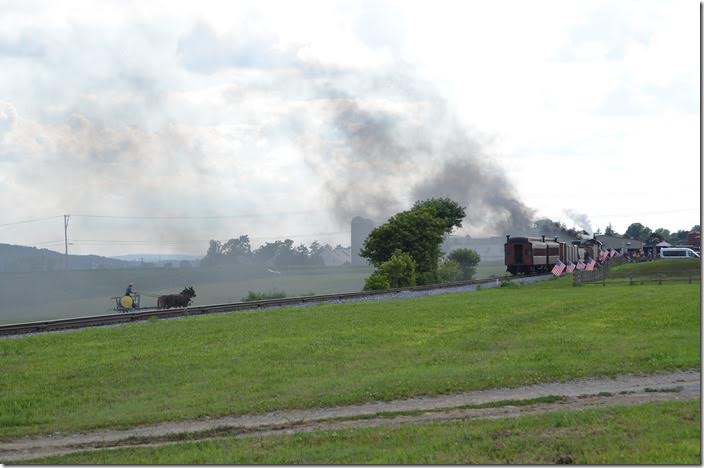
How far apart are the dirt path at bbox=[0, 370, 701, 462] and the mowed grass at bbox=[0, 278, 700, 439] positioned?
0.55 metres

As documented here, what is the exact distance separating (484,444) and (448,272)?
Answer: 66984mm

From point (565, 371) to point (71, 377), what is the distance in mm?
11049

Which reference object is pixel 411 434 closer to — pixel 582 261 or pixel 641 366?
pixel 641 366

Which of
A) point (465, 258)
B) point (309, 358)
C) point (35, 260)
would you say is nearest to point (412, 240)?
point (465, 258)

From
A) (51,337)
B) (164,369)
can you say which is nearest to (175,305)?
(51,337)

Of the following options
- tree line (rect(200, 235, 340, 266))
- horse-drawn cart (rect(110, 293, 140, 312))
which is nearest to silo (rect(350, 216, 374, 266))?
tree line (rect(200, 235, 340, 266))

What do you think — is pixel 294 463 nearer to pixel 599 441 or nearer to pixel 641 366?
pixel 599 441

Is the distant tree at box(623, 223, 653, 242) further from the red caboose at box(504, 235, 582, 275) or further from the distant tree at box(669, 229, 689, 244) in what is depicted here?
the red caboose at box(504, 235, 582, 275)

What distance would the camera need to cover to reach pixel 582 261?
84625 mm

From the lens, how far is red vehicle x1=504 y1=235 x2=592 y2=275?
73812mm

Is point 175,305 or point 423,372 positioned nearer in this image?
point 423,372

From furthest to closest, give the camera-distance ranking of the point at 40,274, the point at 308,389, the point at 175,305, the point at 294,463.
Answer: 1. the point at 40,274
2. the point at 175,305
3. the point at 308,389
4. the point at 294,463

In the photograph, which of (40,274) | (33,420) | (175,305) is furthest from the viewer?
(40,274)

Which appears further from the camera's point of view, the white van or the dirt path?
the white van
